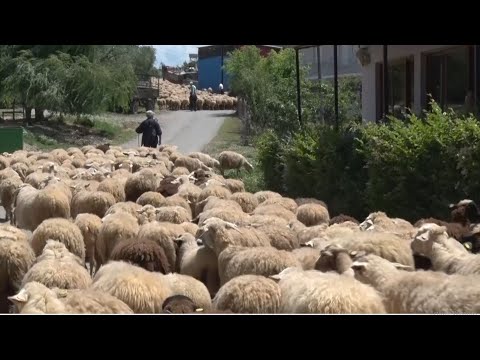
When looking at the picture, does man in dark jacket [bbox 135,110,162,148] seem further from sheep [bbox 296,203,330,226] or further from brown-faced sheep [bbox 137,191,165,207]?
sheep [bbox 296,203,330,226]

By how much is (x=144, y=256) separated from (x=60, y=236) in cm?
150

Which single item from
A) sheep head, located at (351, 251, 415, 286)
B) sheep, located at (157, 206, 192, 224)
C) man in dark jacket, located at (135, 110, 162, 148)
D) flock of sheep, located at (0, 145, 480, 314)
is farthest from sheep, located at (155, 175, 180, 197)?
man in dark jacket, located at (135, 110, 162, 148)

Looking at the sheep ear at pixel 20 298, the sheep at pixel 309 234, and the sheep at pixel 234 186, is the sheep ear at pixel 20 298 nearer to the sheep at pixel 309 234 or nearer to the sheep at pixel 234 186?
the sheep at pixel 309 234

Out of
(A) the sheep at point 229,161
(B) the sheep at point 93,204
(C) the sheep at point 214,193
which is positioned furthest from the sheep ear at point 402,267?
(A) the sheep at point 229,161

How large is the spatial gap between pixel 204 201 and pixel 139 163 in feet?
18.5

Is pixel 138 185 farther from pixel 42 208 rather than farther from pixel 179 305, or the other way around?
pixel 179 305

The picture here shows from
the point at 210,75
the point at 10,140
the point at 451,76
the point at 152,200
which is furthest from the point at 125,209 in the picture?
the point at 210,75

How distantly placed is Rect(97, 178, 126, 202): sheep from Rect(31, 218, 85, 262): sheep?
3.86m

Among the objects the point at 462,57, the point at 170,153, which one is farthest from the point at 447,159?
the point at 170,153

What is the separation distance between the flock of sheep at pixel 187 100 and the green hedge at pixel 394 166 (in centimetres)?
4244

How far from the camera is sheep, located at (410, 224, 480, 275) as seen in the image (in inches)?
254
